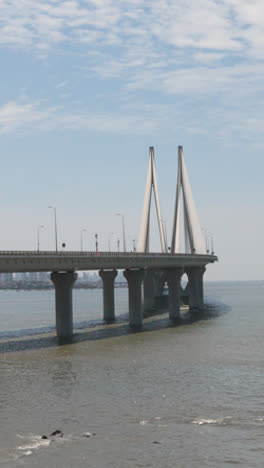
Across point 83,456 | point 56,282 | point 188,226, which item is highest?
point 188,226

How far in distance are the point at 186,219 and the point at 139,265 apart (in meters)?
32.6

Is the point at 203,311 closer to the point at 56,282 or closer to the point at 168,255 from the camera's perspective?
the point at 168,255

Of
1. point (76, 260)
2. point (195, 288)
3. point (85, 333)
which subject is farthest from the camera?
point (195, 288)

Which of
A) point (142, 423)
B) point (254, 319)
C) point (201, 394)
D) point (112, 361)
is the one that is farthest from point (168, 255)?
point (142, 423)

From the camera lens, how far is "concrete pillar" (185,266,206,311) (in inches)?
5148

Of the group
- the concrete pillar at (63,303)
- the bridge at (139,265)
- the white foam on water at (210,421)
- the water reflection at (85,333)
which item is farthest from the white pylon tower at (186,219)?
the white foam on water at (210,421)

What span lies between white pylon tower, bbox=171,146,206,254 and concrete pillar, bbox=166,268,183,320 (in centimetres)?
930

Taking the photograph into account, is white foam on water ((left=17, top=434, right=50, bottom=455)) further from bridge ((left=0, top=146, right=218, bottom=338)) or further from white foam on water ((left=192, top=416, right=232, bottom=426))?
bridge ((left=0, top=146, right=218, bottom=338))

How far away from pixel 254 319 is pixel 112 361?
52641 mm

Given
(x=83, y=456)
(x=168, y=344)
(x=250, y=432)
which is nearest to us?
(x=83, y=456)

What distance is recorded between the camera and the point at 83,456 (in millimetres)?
31672

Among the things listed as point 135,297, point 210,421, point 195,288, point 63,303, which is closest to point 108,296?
point 135,297

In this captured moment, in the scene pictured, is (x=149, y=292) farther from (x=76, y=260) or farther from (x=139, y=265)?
(x=76, y=260)

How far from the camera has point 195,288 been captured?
432 feet
